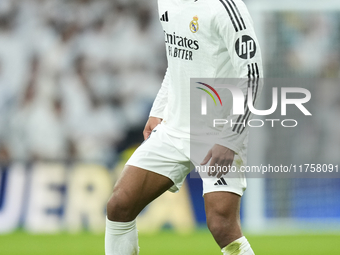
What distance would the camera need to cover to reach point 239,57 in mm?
2291

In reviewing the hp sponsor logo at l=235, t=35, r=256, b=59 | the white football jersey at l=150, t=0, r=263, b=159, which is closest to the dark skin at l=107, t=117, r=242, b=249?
the white football jersey at l=150, t=0, r=263, b=159

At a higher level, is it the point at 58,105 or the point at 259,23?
the point at 259,23

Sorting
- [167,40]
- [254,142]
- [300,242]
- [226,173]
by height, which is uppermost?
[167,40]

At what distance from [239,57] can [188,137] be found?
0.47m

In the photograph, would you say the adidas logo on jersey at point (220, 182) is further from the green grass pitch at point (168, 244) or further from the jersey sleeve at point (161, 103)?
the green grass pitch at point (168, 244)

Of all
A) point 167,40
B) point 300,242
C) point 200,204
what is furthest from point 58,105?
point 167,40

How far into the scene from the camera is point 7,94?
6195 mm

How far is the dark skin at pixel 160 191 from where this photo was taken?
7.71 feet

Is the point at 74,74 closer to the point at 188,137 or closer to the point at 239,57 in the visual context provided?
the point at 188,137

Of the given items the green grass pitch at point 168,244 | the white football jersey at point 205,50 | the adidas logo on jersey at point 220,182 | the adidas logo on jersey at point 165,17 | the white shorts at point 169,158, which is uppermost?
the adidas logo on jersey at point 165,17

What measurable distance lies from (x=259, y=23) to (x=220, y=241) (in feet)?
12.6

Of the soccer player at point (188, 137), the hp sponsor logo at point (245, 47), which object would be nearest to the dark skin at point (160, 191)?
the soccer player at point (188, 137)

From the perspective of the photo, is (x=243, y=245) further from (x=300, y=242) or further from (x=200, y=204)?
(x=200, y=204)

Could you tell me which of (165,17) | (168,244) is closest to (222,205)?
(165,17)
